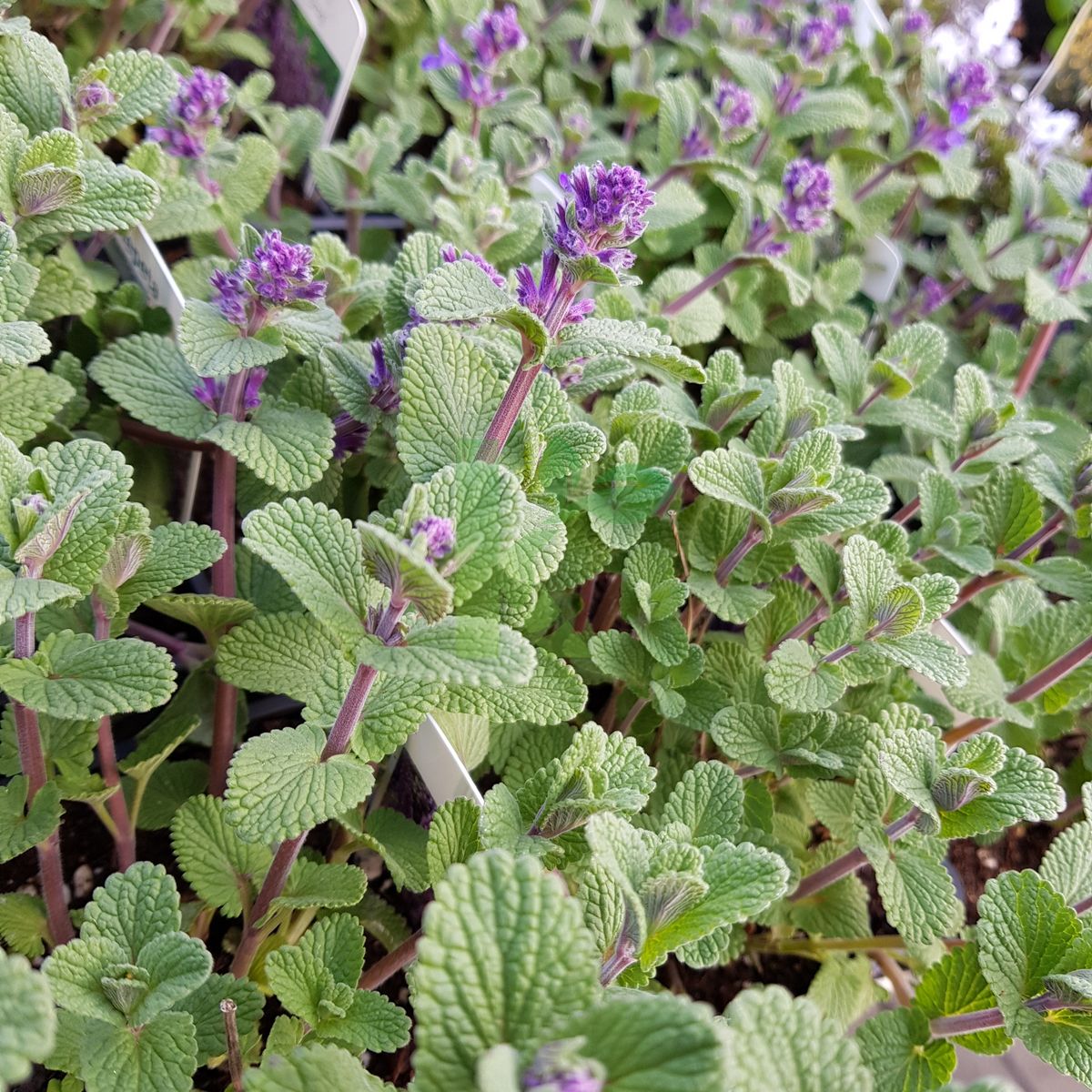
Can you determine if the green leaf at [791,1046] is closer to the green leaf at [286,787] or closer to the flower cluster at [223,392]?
the green leaf at [286,787]

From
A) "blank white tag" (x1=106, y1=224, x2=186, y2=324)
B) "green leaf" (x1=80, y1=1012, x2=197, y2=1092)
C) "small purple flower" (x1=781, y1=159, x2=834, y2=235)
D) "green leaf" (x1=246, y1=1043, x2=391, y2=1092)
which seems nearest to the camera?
"green leaf" (x1=246, y1=1043, x2=391, y2=1092)

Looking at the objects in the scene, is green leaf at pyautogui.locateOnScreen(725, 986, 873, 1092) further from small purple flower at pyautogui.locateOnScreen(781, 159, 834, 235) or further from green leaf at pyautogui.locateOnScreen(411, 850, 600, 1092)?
small purple flower at pyautogui.locateOnScreen(781, 159, 834, 235)

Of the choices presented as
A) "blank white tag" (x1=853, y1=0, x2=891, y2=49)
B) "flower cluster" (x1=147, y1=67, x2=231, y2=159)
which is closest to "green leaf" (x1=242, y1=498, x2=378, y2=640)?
"flower cluster" (x1=147, y1=67, x2=231, y2=159)

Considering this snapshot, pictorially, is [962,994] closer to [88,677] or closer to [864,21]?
[88,677]

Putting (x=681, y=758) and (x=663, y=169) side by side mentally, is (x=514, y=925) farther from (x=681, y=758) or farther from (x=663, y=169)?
(x=663, y=169)

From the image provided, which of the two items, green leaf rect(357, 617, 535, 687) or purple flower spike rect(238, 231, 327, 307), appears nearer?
green leaf rect(357, 617, 535, 687)

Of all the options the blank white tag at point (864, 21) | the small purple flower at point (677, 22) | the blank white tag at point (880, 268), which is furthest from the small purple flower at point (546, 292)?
the blank white tag at point (864, 21)
